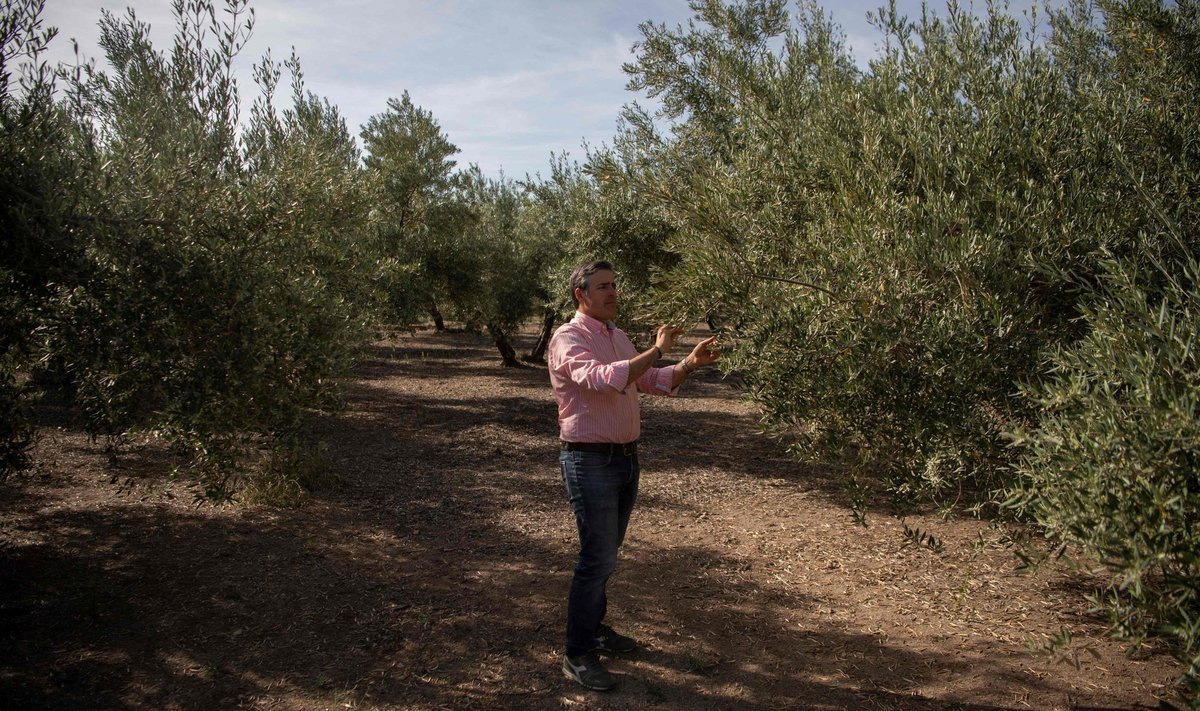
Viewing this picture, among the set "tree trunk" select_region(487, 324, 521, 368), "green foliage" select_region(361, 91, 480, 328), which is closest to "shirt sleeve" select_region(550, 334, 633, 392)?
"green foliage" select_region(361, 91, 480, 328)

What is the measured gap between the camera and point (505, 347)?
19.8 meters

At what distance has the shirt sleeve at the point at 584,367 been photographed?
3703 mm

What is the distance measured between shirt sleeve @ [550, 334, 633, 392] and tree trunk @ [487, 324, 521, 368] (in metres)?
14.7

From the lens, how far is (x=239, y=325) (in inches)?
171

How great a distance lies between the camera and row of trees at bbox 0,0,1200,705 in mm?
2818

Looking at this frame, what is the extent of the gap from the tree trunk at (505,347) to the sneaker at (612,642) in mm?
14182

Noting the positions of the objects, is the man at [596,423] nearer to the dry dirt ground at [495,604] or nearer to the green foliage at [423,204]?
the dry dirt ground at [495,604]

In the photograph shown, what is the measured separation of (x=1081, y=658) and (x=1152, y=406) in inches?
127

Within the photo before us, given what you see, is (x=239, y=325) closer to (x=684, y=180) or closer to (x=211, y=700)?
(x=211, y=700)

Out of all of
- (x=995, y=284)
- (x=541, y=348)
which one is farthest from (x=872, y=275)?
(x=541, y=348)

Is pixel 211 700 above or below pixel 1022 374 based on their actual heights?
below

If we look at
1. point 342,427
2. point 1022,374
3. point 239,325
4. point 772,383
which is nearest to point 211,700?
point 239,325

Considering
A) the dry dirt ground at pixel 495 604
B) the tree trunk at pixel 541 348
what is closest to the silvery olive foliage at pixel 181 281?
the dry dirt ground at pixel 495 604

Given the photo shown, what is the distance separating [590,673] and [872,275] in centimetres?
281
